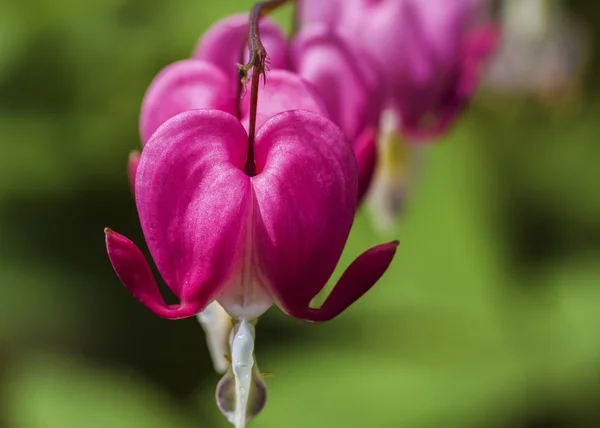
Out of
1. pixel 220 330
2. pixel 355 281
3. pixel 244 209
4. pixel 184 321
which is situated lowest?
→ pixel 184 321

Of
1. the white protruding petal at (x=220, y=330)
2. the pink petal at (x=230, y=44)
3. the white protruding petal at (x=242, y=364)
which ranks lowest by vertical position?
the white protruding petal at (x=220, y=330)

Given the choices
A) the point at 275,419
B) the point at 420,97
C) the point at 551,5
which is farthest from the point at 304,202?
the point at 551,5

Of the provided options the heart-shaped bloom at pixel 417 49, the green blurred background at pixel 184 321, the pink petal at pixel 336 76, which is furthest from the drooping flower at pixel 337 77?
the green blurred background at pixel 184 321

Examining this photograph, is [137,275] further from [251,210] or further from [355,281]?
[355,281]

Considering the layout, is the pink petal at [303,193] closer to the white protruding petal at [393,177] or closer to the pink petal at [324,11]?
the pink petal at [324,11]

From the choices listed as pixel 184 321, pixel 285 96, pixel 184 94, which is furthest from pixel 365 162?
pixel 184 321

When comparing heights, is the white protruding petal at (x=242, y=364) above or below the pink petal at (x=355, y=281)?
below

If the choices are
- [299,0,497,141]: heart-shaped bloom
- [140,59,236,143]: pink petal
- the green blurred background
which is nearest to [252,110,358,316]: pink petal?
[140,59,236,143]: pink petal
